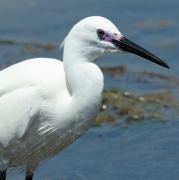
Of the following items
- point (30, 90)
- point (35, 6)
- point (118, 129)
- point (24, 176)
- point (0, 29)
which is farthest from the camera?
point (35, 6)

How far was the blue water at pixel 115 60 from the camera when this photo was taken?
25.9 feet

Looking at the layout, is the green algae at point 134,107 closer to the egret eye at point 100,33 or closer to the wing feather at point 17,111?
the wing feather at point 17,111

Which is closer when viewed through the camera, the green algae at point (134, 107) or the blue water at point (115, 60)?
the blue water at point (115, 60)

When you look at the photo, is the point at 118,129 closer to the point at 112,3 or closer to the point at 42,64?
the point at 42,64

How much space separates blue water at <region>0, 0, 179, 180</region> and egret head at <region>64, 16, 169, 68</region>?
7.12 ft

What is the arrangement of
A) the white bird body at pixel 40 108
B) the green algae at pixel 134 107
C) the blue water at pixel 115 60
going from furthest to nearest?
1. the green algae at pixel 134 107
2. the blue water at pixel 115 60
3. the white bird body at pixel 40 108

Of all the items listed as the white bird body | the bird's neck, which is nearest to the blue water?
the white bird body

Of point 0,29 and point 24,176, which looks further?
point 0,29

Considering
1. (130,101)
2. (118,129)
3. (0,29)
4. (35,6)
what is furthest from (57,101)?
(35,6)

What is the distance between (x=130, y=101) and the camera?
9516 millimetres

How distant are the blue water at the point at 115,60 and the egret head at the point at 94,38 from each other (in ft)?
7.12

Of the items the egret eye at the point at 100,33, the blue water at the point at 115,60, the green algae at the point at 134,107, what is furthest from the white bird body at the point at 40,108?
the green algae at the point at 134,107

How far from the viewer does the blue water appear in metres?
7.90

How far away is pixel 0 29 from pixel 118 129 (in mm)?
4279
